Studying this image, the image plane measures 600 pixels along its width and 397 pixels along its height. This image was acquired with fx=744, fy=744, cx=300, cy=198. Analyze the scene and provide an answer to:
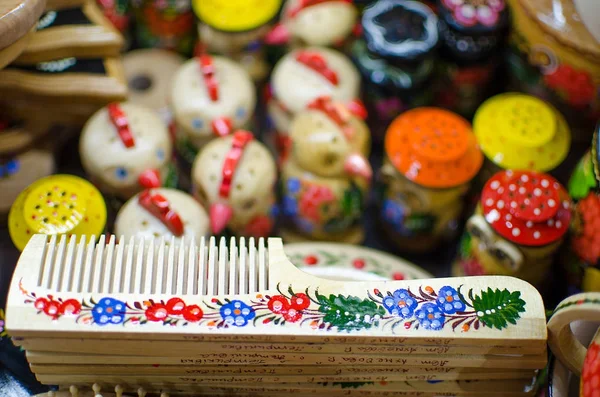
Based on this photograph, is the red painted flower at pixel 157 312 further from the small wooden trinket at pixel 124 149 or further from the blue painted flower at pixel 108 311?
the small wooden trinket at pixel 124 149

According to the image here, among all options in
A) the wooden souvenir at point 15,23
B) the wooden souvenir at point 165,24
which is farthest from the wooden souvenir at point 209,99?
the wooden souvenir at point 15,23

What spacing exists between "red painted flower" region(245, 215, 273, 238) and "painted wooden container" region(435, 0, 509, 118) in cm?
34

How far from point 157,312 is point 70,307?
0.07 meters

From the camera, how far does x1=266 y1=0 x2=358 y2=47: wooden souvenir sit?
1.11 m

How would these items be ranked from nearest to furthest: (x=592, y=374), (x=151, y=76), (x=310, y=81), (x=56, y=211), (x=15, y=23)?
(x=592, y=374)
(x=15, y=23)
(x=56, y=211)
(x=310, y=81)
(x=151, y=76)

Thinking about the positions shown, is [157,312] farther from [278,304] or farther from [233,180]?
[233,180]

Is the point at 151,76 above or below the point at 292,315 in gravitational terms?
below

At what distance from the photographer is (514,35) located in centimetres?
106

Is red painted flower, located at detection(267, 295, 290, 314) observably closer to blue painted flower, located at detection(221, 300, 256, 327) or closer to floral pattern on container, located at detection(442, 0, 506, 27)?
blue painted flower, located at detection(221, 300, 256, 327)

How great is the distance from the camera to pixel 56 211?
84 centimetres

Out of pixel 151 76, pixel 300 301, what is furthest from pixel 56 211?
pixel 151 76

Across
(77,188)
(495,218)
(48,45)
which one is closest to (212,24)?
(48,45)

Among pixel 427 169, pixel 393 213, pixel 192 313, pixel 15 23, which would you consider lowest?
pixel 393 213

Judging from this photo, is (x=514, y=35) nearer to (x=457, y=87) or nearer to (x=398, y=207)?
(x=457, y=87)
